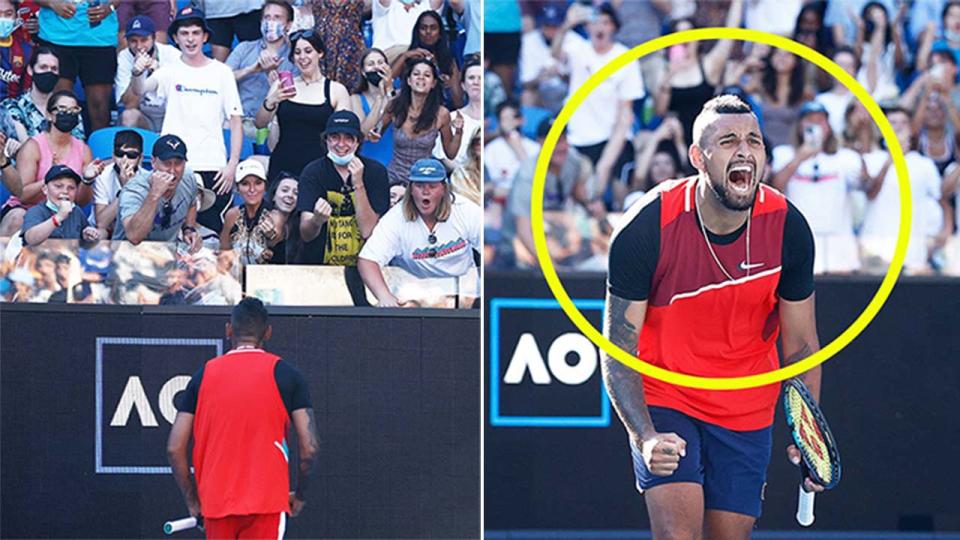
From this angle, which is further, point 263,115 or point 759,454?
point 263,115

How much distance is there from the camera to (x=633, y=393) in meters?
7.70

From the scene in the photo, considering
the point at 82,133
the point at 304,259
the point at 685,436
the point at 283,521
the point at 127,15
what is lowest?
the point at 283,521

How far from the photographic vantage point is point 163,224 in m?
10.6

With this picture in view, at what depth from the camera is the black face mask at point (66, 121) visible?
10.5 m

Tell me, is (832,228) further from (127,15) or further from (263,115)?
(127,15)

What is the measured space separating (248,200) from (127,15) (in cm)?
147

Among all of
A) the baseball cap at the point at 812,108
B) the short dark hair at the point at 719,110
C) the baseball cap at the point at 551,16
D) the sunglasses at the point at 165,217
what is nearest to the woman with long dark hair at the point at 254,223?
the sunglasses at the point at 165,217

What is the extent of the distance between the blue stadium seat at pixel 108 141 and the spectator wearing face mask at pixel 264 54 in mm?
678

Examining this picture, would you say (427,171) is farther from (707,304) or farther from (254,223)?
(707,304)

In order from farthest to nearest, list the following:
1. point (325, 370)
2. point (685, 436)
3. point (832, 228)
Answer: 1. point (832, 228)
2. point (325, 370)
3. point (685, 436)

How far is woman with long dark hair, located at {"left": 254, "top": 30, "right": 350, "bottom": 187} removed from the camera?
10586 millimetres

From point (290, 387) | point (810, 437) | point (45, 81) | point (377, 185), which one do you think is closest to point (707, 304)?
point (810, 437)

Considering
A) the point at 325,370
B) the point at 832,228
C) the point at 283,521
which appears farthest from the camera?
the point at 832,228

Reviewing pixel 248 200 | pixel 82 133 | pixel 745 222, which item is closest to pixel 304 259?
pixel 248 200
